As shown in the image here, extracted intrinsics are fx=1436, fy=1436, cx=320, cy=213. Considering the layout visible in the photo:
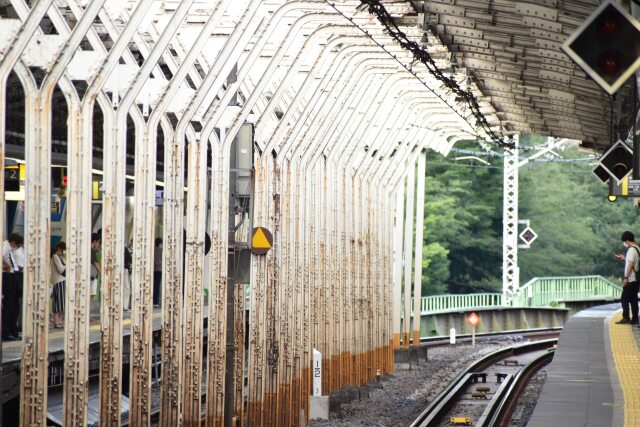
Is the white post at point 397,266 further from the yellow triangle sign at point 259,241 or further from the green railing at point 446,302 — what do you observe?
the green railing at point 446,302

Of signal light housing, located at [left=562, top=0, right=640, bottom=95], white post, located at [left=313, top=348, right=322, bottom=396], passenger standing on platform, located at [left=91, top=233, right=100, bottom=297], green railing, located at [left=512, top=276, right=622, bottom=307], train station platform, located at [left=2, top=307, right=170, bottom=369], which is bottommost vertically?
white post, located at [left=313, top=348, right=322, bottom=396]

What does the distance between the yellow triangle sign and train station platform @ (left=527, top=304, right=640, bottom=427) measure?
398 centimetres

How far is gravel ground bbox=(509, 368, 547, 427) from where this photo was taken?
22656mm

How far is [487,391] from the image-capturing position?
27.0 metres

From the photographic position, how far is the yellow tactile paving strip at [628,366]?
14293 millimetres

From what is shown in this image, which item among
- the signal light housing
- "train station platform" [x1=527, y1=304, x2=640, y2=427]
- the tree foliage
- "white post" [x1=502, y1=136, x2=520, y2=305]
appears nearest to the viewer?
the signal light housing

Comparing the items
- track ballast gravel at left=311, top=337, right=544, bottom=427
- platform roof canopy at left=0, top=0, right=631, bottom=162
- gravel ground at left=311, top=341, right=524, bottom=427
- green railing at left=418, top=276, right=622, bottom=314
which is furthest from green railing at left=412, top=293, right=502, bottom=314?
platform roof canopy at left=0, top=0, right=631, bottom=162

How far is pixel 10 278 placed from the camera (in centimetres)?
1997

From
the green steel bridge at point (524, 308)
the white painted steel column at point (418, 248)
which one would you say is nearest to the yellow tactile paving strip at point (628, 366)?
the white painted steel column at point (418, 248)

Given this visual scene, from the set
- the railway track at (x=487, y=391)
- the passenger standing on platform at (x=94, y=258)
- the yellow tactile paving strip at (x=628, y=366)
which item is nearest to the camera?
the yellow tactile paving strip at (x=628, y=366)

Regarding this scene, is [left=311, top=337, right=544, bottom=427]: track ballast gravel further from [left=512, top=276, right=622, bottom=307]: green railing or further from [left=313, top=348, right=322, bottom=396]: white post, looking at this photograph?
[left=512, top=276, right=622, bottom=307]: green railing

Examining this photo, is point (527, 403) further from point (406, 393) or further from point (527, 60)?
point (527, 60)

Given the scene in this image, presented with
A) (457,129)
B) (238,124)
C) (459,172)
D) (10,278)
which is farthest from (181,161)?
(459,172)

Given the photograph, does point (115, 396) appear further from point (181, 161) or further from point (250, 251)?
point (250, 251)
